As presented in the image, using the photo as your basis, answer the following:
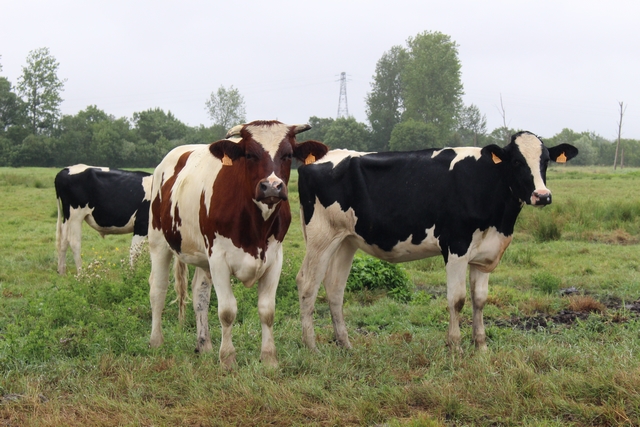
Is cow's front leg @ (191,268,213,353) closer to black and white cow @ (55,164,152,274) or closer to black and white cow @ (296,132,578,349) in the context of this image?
black and white cow @ (296,132,578,349)

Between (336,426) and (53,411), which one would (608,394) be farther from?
(53,411)

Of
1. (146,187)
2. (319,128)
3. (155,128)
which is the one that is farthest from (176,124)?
(146,187)

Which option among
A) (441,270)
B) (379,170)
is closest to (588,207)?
(441,270)

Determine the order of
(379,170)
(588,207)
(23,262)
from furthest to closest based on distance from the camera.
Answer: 1. (588,207)
2. (23,262)
3. (379,170)

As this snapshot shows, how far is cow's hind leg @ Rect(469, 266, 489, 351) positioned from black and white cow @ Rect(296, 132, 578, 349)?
0.01m

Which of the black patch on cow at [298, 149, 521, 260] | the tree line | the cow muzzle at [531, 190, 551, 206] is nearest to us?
the cow muzzle at [531, 190, 551, 206]

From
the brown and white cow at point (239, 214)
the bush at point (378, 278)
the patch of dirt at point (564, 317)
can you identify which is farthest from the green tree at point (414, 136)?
the brown and white cow at point (239, 214)

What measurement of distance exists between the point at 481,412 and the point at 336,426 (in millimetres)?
1048

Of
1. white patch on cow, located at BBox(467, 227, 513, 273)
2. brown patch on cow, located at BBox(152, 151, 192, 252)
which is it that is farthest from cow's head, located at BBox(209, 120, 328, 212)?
white patch on cow, located at BBox(467, 227, 513, 273)

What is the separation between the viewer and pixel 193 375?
18.5 ft

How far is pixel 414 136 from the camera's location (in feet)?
226

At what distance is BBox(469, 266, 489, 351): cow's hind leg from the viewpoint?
22.1 ft

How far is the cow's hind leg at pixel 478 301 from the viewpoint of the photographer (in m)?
6.75

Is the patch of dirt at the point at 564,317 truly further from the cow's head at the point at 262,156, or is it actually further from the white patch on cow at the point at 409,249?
the cow's head at the point at 262,156
